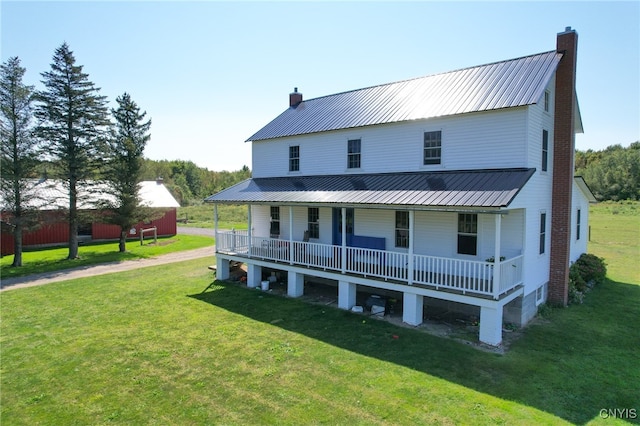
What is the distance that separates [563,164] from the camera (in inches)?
521

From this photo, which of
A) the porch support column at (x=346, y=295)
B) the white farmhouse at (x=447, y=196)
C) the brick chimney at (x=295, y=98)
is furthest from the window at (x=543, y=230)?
the brick chimney at (x=295, y=98)

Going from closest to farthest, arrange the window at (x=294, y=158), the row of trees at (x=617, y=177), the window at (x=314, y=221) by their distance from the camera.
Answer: the window at (x=314, y=221) < the window at (x=294, y=158) < the row of trees at (x=617, y=177)

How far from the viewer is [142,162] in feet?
86.2

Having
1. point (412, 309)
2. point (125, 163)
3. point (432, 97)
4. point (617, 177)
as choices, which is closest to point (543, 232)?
point (412, 309)

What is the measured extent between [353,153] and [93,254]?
64.3 feet

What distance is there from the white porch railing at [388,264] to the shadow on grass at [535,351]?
1544mm

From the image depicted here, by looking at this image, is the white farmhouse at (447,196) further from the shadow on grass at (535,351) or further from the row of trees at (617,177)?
the row of trees at (617,177)

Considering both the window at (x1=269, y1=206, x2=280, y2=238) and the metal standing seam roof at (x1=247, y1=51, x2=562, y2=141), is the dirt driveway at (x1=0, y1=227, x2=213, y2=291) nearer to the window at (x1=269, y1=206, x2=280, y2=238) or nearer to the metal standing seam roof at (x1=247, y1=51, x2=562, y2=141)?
the window at (x1=269, y1=206, x2=280, y2=238)

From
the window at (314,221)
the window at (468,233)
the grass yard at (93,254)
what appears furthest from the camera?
the grass yard at (93,254)

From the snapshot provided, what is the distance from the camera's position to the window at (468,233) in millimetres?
12219

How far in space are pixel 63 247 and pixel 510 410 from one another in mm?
30586

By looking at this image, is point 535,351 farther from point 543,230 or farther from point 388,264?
point 388,264

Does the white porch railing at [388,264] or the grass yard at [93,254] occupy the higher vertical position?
the white porch railing at [388,264]

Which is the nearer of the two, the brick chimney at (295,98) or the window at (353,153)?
the window at (353,153)
